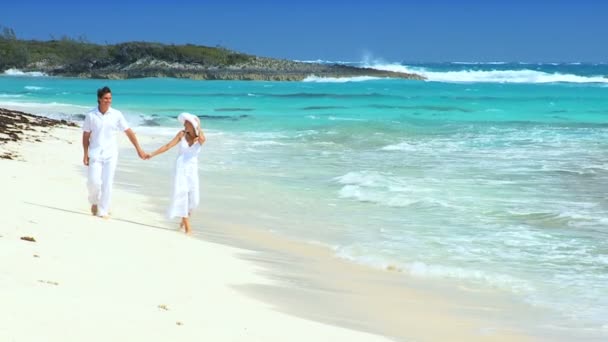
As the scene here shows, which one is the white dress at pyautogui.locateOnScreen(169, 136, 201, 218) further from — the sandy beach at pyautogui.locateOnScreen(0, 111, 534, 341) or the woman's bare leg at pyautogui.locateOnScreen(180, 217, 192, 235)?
the sandy beach at pyautogui.locateOnScreen(0, 111, 534, 341)

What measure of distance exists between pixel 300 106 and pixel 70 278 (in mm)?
41090

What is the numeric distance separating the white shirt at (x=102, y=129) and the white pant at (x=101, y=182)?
0.27ft

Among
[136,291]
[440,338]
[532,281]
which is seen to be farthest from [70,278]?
[532,281]

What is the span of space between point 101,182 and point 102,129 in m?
0.60

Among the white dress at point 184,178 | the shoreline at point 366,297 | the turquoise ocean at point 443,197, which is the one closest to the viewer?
the shoreline at point 366,297

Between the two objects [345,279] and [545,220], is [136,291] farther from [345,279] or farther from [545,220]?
[545,220]

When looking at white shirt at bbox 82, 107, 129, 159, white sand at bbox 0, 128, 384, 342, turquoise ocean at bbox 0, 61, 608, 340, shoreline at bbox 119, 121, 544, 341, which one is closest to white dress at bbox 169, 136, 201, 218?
white sand at bbox 0, 128, 384, 342

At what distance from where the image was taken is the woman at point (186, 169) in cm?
963

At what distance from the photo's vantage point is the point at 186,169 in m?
9.80

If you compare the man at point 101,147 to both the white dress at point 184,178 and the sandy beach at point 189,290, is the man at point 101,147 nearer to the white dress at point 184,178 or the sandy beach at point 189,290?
the sandy beach at point 189,290

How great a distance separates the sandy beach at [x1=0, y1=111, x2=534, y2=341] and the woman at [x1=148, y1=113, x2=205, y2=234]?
0.35 meters

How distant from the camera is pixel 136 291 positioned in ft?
21.3

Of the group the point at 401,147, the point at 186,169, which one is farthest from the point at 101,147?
the point at 401,147

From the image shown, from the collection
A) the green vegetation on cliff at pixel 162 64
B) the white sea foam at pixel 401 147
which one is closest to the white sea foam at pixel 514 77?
the green vegetation on cliff at pixel 162 64
